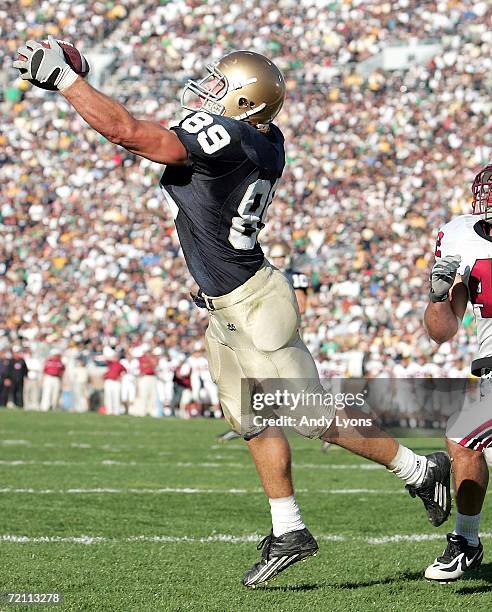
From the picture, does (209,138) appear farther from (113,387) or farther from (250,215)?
(113,387)

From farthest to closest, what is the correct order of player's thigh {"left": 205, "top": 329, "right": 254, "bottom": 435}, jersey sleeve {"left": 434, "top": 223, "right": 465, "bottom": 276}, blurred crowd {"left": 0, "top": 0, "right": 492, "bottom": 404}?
blurred crowd {"left": 0, "top": 0, "right": 492, "bottom": 404}
jersey sleeve {"left": 434, "top": 223, "right": 465, "bottom": 276}
player's thigh {"left": 205, "top": 329, "right": 254, "bottom": 435}

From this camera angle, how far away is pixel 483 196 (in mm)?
4488

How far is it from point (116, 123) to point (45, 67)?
10.9 inches

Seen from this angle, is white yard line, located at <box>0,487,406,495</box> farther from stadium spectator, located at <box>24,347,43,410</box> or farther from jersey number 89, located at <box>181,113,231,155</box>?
stadium spectator, located at <box>24,347,43,410</box>

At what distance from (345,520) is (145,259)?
15.4m

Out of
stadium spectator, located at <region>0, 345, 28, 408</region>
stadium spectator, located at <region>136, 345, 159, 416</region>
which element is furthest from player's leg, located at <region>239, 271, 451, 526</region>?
stadium spectator, located at <region>0, 345, 28, 408</region>

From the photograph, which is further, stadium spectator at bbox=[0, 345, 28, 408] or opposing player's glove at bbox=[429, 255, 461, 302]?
stadium spectator at bbox=[0, 345, 28, 408]

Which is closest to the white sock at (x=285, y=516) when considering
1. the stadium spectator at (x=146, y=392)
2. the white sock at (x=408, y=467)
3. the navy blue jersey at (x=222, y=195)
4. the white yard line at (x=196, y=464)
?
the white sock at (x=408, y=467)

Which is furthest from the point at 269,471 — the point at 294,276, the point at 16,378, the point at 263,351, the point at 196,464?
the point at 16,378

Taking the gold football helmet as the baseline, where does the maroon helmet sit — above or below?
below

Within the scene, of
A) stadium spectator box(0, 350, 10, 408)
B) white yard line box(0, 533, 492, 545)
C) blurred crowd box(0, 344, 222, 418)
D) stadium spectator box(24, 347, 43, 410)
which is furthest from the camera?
stadium spectator box(24, 347, 43, 410)

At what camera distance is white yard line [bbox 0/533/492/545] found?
17.5 feet

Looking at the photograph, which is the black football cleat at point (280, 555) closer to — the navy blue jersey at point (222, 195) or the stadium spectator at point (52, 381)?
the navy blue jersey at point (222, 195)

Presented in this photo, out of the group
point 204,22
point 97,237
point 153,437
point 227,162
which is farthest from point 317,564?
point 204,22
